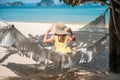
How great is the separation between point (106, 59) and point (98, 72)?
1.41 meters

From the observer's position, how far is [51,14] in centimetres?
2694

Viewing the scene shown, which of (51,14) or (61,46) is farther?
(51,14)

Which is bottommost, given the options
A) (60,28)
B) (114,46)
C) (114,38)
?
(114,46)

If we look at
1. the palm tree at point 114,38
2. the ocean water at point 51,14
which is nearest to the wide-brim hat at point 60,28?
the palm tree at point 114,38

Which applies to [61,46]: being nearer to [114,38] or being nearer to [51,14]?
[114,38]

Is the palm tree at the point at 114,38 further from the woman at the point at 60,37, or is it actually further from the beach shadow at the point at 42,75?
the woman at the point at 60,37

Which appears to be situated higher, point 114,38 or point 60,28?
point 60,28

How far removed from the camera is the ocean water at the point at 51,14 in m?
24.2

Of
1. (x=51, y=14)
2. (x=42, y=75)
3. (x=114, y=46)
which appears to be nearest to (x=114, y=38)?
(x=114, y=46)

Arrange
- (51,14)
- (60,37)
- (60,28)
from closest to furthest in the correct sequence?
(60,28), (60,37), (51,14)

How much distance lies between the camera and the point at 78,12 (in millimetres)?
27500

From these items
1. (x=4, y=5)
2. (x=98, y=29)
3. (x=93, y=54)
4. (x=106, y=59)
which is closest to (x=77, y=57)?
(x=93, y=54)

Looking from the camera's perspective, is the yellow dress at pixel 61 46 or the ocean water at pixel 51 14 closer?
the yellow dress at pixel 61 46

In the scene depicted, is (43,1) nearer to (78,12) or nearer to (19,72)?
(78,12)
